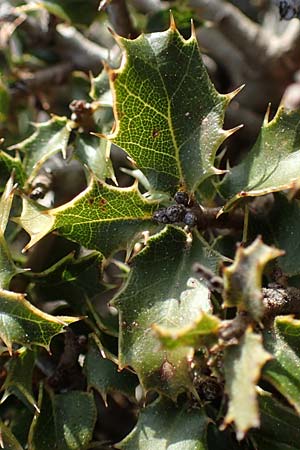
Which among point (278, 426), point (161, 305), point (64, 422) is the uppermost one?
point (161, 305)

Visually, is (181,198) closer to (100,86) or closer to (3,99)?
(100,86)

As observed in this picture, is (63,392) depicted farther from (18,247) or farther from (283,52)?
(283,52)

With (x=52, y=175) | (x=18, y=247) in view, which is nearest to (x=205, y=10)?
(x=52, y=175)

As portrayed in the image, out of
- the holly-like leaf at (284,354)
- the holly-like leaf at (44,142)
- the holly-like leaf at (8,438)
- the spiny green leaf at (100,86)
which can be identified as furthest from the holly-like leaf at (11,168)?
the holly-like leaf at (284,354)

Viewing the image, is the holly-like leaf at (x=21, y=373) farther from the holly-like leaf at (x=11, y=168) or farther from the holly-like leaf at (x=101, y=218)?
the holly-like leaf at (x=11, y=168)

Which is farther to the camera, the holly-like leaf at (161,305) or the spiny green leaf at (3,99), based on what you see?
the spiny green leaf at (3,99)

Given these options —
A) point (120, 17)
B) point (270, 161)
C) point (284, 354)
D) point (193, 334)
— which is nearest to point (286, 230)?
point (270, 161)
